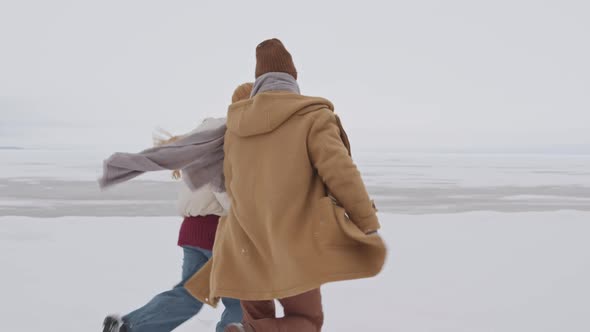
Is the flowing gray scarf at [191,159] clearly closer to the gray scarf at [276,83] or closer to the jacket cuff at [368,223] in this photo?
the gray scarf at [276,83]

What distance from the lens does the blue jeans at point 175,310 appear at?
249cm

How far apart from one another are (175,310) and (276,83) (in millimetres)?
1144

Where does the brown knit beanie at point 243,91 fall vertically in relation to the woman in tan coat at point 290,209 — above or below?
above

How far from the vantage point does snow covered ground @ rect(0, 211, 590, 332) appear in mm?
3342

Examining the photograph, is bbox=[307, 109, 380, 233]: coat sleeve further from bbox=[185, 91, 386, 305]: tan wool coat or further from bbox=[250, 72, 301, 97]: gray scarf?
bbox=[250, 72, 301, 97]: gray scarf

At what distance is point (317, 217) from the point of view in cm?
192

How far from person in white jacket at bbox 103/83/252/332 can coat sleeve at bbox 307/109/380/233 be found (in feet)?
2.14

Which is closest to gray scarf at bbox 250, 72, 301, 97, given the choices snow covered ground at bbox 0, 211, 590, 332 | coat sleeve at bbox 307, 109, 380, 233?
coat sleeve at bbox 307, 109, 380, 233

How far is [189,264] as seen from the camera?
2.60m

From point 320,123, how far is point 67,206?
26.6 ft

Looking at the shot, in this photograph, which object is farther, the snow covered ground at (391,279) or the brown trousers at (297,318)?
the snow covered ground at (391,279)

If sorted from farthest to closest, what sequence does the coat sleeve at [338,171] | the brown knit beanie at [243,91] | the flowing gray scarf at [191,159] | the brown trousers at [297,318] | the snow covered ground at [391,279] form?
the snow covered ground at [391,279]
the brown knit beanie at [243,91]
the flowing gray scarf at [191,159]
the brown trousers at [297,318]
the coat sleeve at [338,171]

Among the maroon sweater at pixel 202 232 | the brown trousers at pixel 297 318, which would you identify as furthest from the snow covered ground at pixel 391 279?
the brown trousers at pixel 297 318

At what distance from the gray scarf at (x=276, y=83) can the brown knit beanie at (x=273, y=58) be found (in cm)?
3
